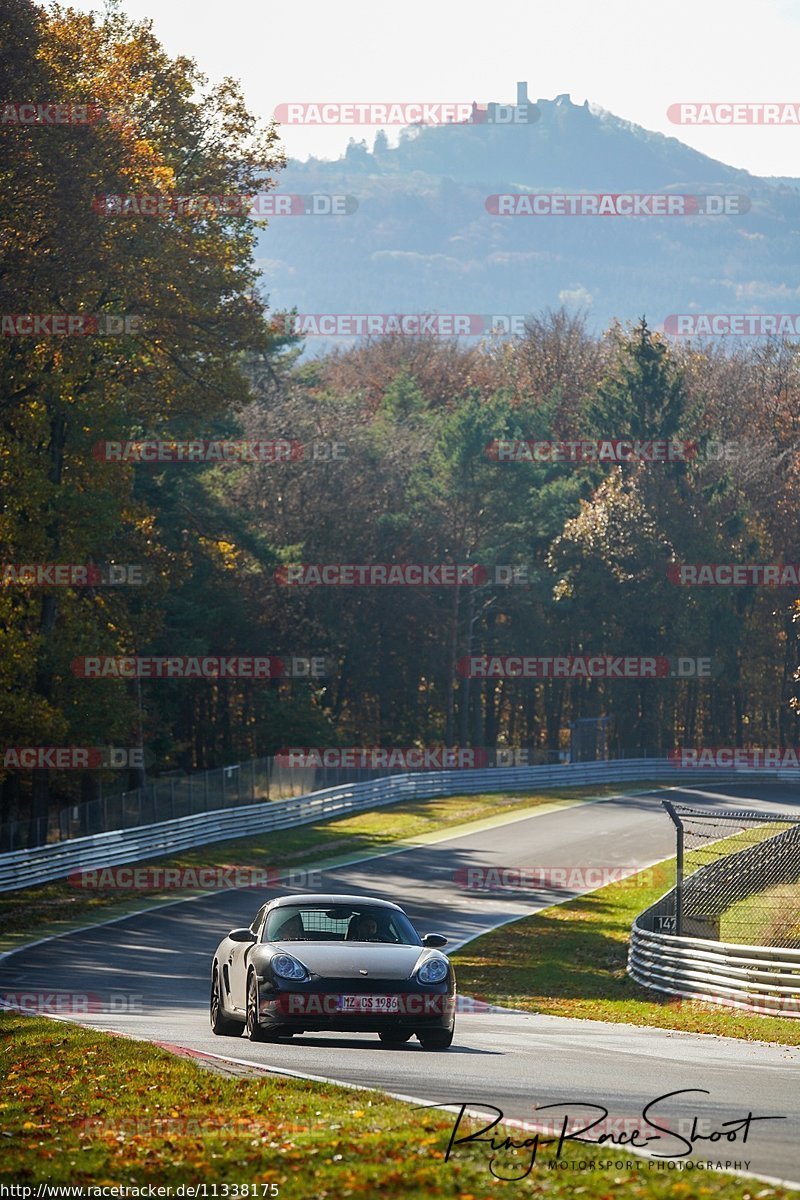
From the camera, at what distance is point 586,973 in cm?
2628

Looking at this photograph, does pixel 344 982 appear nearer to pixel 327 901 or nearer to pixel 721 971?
pixel 327 901

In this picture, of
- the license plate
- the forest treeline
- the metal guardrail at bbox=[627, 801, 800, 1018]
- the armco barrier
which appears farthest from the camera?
the forest treeline

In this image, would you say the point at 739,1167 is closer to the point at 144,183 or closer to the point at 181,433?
the point at 144,183

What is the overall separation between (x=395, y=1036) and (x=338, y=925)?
1.34m

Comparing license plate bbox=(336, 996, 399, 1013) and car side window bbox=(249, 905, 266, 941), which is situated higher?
car side window bbox=(249, 905, 266, 941)

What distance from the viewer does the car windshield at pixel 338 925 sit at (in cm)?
1505

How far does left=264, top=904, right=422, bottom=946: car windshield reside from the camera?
1505cm

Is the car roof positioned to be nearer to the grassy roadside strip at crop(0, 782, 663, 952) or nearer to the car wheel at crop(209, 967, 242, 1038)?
the car wheel at crop(209, 967, 242, 1038)

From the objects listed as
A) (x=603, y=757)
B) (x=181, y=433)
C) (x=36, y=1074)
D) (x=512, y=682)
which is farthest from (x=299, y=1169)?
(x=512, y=682)

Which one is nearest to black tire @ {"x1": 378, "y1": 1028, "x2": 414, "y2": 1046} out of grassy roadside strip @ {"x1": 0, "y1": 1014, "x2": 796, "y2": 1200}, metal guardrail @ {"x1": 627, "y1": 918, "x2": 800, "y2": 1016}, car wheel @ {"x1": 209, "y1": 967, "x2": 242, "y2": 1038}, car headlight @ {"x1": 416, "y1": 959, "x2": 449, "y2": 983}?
car headlight @ {"x1": 416, "y1": 959, "x2": 449, "y2": 983}

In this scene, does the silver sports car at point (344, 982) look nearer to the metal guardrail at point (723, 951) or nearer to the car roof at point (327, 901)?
the car roof at point (327, 901)

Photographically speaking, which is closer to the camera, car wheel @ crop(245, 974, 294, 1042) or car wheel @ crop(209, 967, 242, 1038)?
car wheel @ crop(245, 974, 294, 1042)

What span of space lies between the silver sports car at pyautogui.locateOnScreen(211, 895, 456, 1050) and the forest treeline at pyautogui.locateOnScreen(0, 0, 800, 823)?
2025 centimetres

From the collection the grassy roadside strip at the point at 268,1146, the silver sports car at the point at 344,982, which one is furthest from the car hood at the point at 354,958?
the grassy roadside strip at the point at 268,1146
